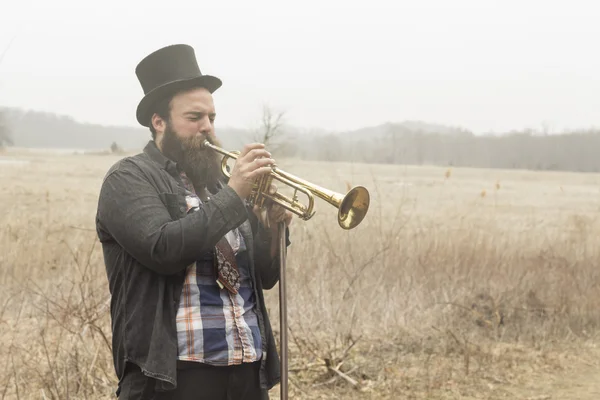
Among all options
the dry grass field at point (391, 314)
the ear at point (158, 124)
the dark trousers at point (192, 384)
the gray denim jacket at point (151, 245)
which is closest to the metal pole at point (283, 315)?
the dark trousers at point (192, 384)

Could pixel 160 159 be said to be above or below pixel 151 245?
above

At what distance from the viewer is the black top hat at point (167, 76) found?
255cm

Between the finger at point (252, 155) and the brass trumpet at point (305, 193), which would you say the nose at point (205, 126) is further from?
the finger at point (252, 155)

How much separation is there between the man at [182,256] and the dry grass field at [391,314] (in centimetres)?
184

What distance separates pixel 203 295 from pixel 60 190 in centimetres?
1555

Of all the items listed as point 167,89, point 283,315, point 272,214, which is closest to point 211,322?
point 283,315

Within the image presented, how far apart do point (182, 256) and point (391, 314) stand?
4.27 m

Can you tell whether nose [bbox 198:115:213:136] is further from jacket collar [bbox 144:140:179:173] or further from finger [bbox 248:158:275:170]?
finger [bbox 248:158:275:170]

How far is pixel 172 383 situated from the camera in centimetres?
228

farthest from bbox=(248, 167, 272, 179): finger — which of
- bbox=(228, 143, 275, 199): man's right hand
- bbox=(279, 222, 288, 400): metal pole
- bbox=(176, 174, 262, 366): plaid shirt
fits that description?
bbox=(279, 222, 288, 400): metal pole

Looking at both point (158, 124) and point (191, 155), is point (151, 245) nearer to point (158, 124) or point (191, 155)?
point (191, 155)

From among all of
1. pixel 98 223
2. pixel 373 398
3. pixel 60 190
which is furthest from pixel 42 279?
pixel 60 190

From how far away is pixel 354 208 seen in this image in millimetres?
2787

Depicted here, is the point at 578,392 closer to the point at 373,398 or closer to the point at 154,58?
the point at 373,398
